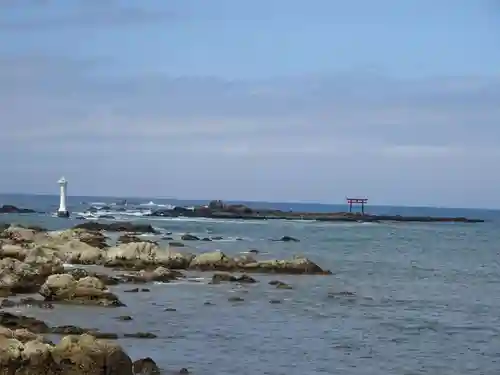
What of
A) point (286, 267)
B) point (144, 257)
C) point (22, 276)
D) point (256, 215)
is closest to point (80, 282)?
point (22, 276)

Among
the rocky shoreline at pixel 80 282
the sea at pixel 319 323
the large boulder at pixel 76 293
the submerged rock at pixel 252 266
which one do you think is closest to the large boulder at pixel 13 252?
the rocky shoreline at pixel 80 282

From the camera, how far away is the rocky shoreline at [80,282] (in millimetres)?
17422

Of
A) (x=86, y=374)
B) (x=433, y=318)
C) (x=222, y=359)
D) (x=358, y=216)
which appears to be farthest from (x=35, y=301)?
(x=358, y=216)

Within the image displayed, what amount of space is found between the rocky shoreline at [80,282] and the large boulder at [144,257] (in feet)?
0.17

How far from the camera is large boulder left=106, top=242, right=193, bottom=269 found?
1732 inches

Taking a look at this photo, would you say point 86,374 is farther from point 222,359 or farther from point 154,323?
point 154,323

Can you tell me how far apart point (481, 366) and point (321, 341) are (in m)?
4.63

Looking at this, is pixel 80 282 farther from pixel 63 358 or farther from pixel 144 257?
pixel 144 257

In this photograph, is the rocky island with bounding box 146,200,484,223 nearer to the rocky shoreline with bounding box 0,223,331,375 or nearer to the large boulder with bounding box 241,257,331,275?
the rocky shoreline with bounding box 0,223,331,375

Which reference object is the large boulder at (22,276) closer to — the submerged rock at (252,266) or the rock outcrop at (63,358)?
the submerged rock at (252,266)

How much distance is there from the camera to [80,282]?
2947 centimetres

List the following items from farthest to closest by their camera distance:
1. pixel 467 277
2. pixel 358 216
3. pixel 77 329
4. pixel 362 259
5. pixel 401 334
Result: pixel 358 216, pixel 362 259, pixel 467 277, pixel 401 334, pixel 77 329

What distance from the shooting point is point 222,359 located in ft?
68.8

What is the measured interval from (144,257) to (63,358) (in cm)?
2726
